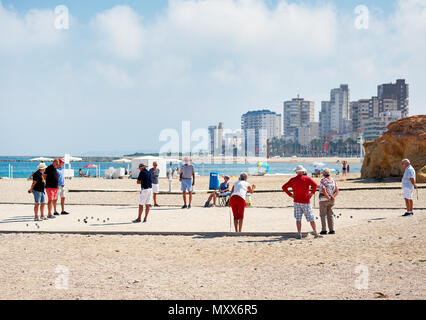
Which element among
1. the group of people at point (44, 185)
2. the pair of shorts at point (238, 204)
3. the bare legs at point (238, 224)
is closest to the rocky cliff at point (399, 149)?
the bare legs at point (238, 224)

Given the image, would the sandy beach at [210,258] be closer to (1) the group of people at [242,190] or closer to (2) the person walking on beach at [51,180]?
(1) the group of people at [242,190]

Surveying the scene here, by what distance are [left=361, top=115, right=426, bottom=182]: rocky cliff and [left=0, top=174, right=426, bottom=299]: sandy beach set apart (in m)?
11.7

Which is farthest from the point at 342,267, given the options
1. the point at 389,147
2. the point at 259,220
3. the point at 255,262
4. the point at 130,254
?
the point at 389,147

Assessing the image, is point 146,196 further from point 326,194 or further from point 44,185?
point 326,194

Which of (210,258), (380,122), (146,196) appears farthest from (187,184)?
(380,122)

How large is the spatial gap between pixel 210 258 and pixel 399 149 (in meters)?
20.0

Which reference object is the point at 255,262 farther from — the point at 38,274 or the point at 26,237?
the point at 26,237

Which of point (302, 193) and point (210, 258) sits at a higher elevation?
point (302, 193)

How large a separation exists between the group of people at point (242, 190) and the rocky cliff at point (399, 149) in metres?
11.9

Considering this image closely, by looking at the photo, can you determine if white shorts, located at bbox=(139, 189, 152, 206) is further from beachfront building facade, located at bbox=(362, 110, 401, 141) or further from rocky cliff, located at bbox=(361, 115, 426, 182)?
beachfront building facade, located at bbox=(362, 110, 401, 141)

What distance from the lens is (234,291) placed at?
6.17 meters

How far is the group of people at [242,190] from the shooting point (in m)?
9.84

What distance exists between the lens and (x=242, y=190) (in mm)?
10336

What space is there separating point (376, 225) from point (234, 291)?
635 cm
